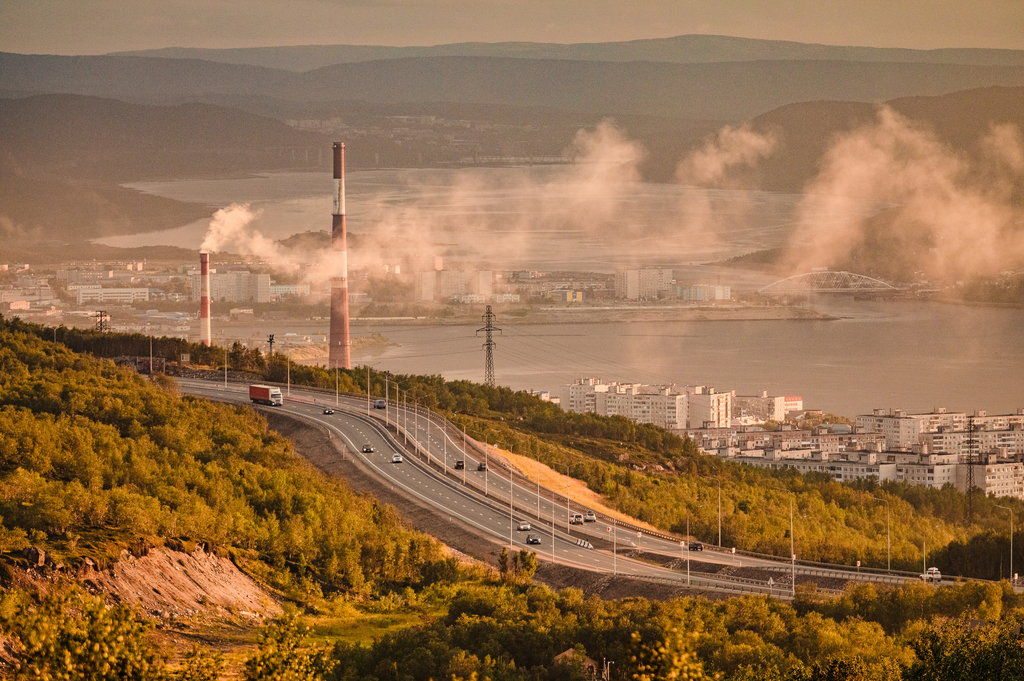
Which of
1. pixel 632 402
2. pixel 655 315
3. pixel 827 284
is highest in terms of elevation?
pixel 827 284

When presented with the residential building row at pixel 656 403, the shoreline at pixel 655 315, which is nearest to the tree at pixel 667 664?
the residential building row at pixel 656 403

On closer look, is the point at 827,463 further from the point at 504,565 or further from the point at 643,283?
the point at 643,283

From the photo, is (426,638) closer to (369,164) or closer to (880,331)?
(880,331)

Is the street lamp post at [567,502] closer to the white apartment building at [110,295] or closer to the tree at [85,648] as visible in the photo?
the tree at [85,648]

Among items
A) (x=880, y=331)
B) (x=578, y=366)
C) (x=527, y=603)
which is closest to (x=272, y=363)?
(x=527, y=603)

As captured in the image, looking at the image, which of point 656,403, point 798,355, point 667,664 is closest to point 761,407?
point 656,403

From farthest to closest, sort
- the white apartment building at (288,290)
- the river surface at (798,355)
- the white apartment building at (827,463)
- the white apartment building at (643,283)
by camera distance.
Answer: the white apartment building at (643,283), the white apartment building at (288,290), the river surface at (798,355), the white apartment building at (827,463)
